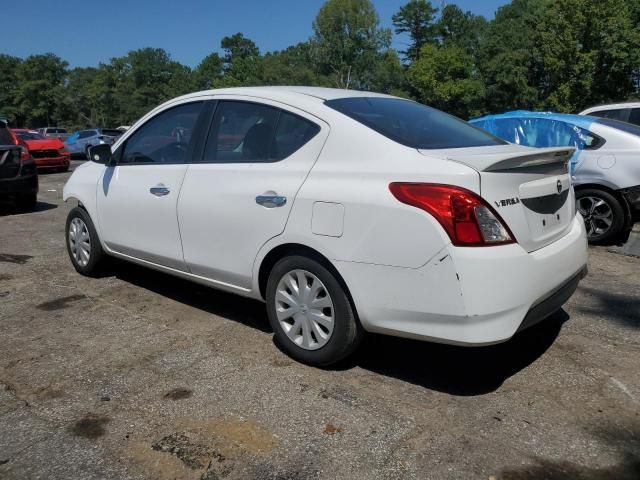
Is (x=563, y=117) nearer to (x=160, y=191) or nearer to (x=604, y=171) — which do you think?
(x=604, y=171)

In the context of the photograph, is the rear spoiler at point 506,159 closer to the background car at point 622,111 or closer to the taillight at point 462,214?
the taillight at point 462,214

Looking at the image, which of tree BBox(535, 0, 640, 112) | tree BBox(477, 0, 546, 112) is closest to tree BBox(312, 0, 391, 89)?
tree BBox(477, 0, 546, 112)

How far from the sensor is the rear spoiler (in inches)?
113

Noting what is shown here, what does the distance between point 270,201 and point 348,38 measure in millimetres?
83932

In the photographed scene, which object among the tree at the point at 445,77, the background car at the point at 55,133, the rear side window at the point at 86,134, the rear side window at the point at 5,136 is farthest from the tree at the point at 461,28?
the rear side window at the point at 5,136

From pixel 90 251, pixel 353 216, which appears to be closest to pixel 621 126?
pixel 353 216

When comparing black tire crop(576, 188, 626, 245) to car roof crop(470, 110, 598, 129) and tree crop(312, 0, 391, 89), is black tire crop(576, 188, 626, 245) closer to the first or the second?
car roof crop(470, 110, 598, 129)

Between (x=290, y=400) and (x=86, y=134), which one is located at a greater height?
(x=86, y=134)

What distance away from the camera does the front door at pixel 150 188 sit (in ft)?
13.8

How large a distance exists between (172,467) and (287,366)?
1108 mm

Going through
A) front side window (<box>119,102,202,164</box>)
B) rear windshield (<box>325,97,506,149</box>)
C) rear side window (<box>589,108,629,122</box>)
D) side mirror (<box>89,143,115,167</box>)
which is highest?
rear side window (<box>589,108,629,122</box>)

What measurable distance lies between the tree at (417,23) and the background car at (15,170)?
6500 cm

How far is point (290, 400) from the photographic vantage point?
10.2ft

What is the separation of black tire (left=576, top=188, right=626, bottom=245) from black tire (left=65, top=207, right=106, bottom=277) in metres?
5.16
